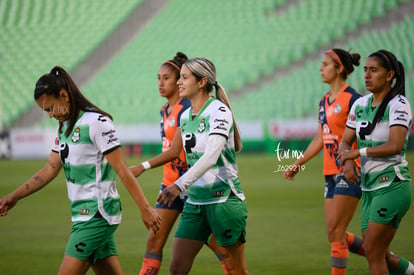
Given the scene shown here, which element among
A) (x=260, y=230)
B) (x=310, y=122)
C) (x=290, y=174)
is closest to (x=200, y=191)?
(x=290, y=174)

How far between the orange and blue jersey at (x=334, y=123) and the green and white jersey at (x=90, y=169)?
10.2 feet

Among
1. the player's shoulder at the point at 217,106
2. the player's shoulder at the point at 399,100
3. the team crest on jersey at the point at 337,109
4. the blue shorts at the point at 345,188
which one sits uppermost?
the player's shoulder at the point at 217,106

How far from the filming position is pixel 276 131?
2880 centimetres

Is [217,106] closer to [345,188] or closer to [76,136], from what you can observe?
[76,136]

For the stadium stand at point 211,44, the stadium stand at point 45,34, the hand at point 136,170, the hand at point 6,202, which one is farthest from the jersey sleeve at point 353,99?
the stadium stand at point 45,34

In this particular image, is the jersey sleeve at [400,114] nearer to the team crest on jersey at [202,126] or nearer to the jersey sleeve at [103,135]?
the team crest on jersey at [202,126]

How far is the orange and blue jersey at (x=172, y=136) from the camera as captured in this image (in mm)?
7492

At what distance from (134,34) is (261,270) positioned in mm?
28117

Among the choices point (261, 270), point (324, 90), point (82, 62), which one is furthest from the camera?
point (82, 62)

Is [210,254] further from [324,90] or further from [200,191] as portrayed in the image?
[324,90]

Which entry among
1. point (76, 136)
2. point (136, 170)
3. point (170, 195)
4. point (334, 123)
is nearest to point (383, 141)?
Answer: point (334, 123)

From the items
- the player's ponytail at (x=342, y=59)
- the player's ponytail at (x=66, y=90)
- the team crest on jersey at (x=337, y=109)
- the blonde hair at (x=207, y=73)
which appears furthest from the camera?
the player's ponytail at (x=342, y=59)

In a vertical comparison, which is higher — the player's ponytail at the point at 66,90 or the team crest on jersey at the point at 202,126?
the player's ponytail at the point at 66,90

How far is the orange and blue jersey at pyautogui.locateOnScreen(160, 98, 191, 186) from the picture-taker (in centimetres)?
749
